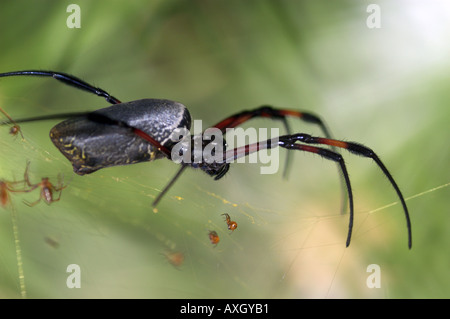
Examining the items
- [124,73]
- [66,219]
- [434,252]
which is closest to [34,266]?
[66,219]

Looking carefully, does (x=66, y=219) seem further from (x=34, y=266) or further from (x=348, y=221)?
(x=348, y=221)

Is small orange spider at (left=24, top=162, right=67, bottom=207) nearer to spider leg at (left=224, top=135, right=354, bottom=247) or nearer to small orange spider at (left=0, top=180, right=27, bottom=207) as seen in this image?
small orange spider at (left=0, top=180, right=27, bottom=207)

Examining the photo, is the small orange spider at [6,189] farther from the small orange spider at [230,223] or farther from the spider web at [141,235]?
the small orange spider at [230,223]

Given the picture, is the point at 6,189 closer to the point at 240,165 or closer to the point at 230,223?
the point at 230,223

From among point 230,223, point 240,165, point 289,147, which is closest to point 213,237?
point 230,223

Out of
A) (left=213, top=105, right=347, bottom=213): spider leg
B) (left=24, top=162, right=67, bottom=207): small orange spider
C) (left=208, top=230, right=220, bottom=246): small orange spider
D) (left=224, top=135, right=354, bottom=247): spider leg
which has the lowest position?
(left=208, top=230, right=220, bottom=246): small orange spider

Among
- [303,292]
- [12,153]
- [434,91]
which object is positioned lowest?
[303,292]

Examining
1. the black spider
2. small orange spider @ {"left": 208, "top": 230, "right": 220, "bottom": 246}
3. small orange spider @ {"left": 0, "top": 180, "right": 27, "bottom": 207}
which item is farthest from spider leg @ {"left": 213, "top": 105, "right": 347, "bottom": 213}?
small orange spider @ {"left": 0, "top": 180, "right": 27, "bottom": 207}
